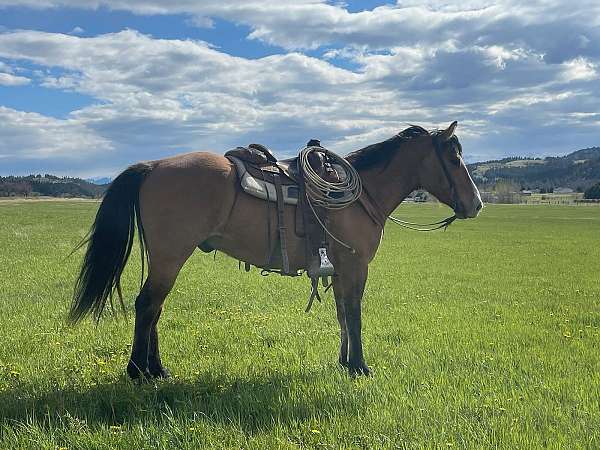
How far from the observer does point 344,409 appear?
438 centimetres

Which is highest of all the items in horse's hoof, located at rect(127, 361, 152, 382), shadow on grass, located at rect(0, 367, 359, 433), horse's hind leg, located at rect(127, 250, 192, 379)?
horse's hind leg, located at rect(127, 250, 192, 379)

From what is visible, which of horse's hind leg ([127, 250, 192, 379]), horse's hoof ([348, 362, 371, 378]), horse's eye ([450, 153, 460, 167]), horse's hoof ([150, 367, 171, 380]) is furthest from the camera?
horse's eye ([450, 153, 460, 167])

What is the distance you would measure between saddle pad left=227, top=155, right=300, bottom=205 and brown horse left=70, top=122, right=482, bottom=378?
7 centimetres

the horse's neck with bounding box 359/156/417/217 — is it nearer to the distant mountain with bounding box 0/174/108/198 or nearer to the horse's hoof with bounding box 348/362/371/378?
the horse's hoof with bounding box 348/362/371/378

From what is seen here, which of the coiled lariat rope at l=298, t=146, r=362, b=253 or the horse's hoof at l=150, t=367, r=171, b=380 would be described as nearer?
the horse's hoof at l=150, t=367, r=171, b=380

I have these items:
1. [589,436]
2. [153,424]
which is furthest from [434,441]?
[153,424]

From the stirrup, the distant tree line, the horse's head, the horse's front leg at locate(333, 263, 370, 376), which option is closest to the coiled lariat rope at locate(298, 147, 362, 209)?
the stirrup

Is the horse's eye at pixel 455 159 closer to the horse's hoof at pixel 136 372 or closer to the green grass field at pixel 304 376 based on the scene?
the green grass field at pixel 304 376

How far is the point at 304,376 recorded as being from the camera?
5.33 meters

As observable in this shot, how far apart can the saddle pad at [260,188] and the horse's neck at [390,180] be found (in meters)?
1.03

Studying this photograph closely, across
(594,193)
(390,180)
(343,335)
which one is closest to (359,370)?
(343,335)

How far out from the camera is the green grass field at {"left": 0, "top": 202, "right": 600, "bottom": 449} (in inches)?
153

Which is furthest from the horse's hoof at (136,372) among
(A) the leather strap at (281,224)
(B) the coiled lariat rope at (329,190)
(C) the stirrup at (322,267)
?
(B) the coiled lariat rope at (329,190)

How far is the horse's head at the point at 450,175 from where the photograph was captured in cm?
591
